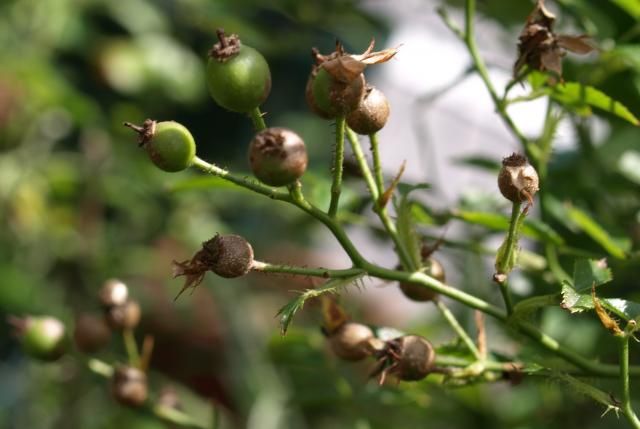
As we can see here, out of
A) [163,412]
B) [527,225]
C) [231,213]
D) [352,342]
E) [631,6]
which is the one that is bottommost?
[231,213]

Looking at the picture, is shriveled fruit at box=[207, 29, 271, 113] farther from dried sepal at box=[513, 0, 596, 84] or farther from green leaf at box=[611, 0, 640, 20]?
green leaf at box=[611, 0, 640, 20]

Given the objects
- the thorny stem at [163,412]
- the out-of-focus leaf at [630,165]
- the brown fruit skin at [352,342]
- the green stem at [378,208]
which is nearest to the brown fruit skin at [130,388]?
the thorny stem at [163,412]

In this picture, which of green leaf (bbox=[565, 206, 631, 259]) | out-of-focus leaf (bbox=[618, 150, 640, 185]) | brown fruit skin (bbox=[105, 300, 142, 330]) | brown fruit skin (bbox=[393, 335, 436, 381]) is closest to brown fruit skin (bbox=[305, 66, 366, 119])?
brown fruit skin (bbox=[393, 335, 436, 381])

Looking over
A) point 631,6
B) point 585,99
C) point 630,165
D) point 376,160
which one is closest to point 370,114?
point 376,160

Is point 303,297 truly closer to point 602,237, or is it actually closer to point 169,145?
point 169,145

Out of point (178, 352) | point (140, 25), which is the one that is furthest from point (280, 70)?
point (178, 352)

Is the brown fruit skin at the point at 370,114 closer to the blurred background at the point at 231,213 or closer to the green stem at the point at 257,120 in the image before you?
the green stem at the point at 257,120
